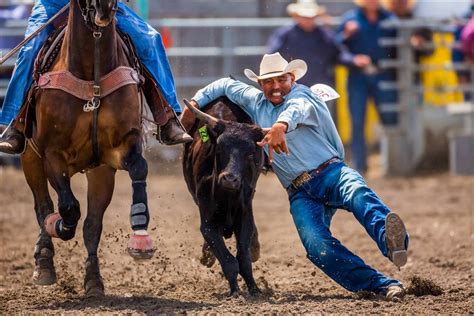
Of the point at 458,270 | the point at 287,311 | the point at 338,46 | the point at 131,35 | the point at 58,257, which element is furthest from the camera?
the point at 338,46

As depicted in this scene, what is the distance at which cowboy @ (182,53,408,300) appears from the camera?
6.30m

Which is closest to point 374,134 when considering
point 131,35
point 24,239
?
point 24,239

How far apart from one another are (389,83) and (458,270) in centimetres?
634

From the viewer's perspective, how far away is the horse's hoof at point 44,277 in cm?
676

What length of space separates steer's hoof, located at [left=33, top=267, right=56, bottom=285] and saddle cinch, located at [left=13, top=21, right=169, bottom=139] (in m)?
0.81

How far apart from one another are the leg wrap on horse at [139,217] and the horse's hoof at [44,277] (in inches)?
33.4

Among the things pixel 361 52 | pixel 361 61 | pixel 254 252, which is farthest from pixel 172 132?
pixel 361 52

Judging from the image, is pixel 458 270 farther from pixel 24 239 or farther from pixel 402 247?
pixel 24 239

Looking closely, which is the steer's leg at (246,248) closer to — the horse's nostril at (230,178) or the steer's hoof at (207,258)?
the horse's nostril at (230,178)

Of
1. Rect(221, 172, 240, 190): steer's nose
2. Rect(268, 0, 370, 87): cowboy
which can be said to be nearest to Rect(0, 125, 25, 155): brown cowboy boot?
Rect(221, 172, 240, 190): steer's nose

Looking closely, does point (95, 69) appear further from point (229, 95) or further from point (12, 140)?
point (229, 95)

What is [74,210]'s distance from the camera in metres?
6.43

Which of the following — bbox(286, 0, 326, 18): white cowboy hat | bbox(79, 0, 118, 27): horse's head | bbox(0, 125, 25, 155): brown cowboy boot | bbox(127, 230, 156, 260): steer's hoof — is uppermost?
bbox(286, 0, 326, 18): white cowboy hat

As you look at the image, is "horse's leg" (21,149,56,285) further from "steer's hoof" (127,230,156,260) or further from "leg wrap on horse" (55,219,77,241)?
"steer's hoof" (127,230,156,260)
